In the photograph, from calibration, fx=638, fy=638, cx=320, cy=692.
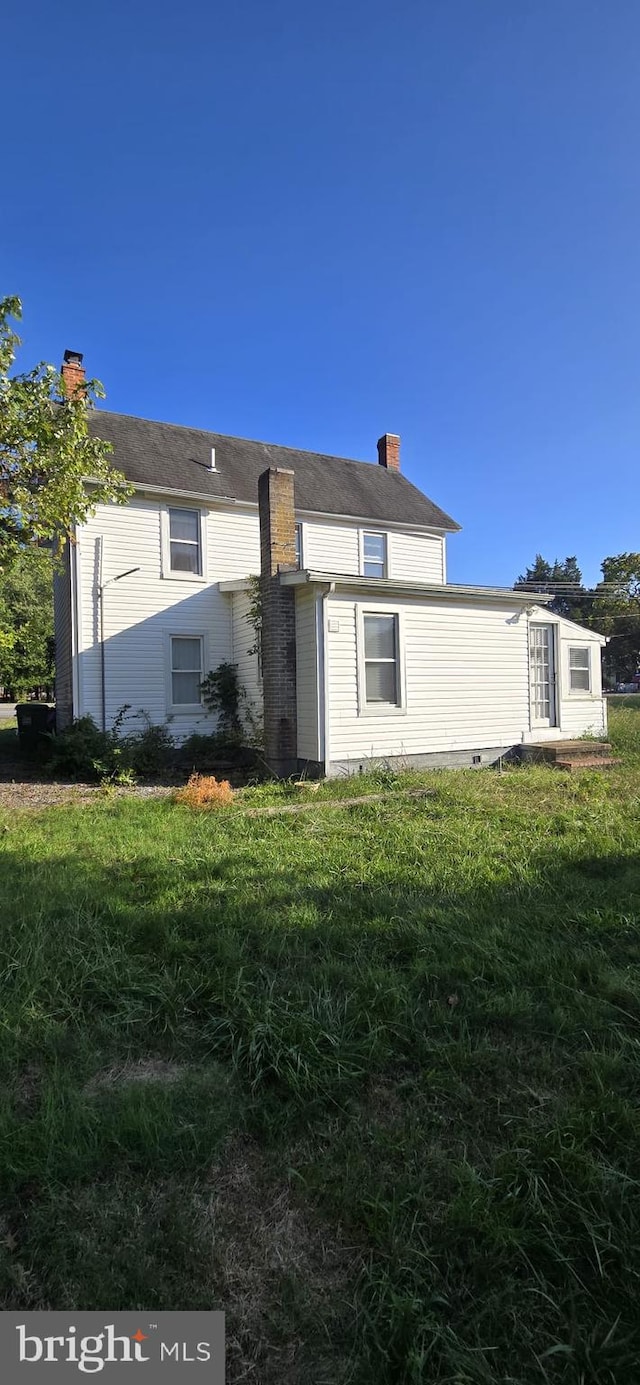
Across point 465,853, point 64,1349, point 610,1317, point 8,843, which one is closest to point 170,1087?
point 64,1349

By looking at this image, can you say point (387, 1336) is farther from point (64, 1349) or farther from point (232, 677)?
point (232, 677)

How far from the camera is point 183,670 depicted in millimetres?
13758

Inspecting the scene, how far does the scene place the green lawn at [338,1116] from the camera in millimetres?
1653

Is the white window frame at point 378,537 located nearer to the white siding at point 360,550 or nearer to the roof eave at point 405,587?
the white siding at point 360,550

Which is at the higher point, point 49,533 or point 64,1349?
point 49,533

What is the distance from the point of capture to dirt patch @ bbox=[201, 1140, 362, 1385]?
1.55 meters

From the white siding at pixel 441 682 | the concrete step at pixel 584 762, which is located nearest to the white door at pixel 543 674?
the white siding at pixel 441 682

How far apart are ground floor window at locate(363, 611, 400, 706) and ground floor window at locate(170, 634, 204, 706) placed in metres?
4.94

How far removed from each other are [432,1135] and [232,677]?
1188 centimetres

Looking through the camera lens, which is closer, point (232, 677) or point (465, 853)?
point (465, 853)

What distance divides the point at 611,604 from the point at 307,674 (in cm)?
3778

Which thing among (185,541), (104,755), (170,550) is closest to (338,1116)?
(104,755)

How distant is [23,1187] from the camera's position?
2.05m

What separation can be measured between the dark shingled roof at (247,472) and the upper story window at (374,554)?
19.4 inches
